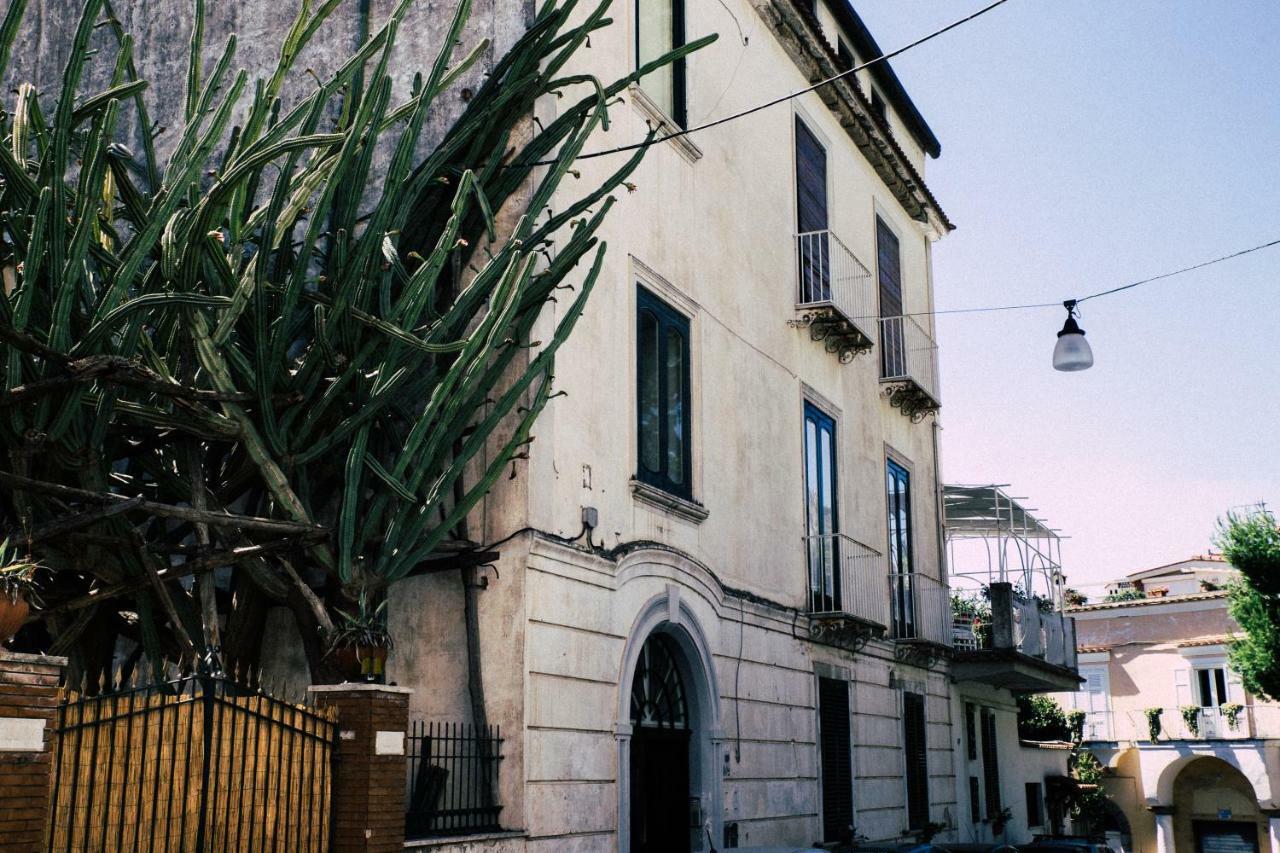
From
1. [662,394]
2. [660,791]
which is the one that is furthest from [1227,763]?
[662,394]

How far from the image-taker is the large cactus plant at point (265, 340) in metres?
8.57

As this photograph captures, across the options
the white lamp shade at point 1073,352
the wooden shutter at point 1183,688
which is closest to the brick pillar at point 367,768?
the white lamp shade at point 1073,352

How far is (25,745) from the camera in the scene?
6504 millimetres

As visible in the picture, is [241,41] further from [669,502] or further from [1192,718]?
[1192,718]

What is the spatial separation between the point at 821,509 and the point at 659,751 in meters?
5.21

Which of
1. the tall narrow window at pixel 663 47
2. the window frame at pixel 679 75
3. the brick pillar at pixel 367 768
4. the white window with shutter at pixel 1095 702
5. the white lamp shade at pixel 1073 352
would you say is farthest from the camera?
the white window with shutter at pixel 1095 702

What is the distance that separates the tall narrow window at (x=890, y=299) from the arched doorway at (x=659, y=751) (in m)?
8.60

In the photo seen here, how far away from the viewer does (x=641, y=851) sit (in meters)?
12.6

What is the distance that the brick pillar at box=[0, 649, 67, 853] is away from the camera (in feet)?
21.0

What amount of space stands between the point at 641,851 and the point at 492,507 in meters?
3.95

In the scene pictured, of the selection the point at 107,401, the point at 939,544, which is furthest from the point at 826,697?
the point at 107,401

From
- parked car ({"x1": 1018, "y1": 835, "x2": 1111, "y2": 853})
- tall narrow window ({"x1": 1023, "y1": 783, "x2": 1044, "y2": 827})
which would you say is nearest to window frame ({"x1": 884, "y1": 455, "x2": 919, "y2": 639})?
parked car ({"x1": 1018, "y1": 835, "x2": 1111, "y2": 853})

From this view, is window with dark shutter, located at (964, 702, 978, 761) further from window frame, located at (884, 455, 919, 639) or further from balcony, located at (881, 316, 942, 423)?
balcony, located at (881, 316, 942, 423)

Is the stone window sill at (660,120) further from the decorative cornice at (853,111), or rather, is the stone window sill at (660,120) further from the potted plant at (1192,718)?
the potted plant at (1192,718)
